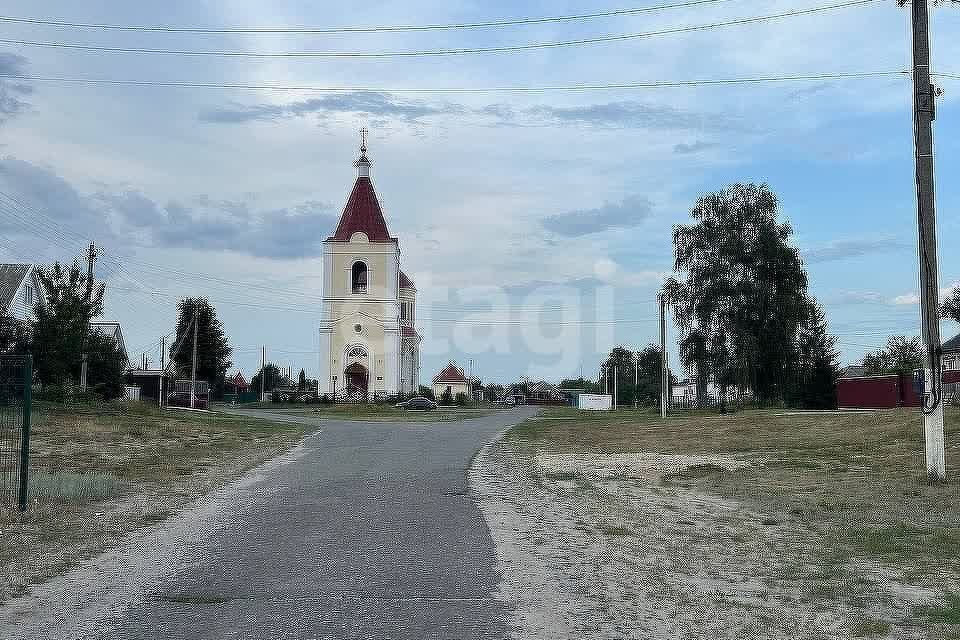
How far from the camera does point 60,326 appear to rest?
3850cm

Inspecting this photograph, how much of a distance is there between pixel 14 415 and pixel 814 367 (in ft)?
162

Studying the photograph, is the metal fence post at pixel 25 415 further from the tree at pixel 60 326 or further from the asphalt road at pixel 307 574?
the tree at pixel 60 326

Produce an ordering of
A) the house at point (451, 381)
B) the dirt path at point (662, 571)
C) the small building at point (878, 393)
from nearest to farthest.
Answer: the dirt path at point (662, 571) < the small building at point (878, 393) < the house at point (451, 381)

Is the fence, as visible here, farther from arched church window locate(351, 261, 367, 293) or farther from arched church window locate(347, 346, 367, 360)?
arched church window locate(351, 261, 367, 293)

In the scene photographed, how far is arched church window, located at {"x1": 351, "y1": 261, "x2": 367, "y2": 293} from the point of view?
259 ft

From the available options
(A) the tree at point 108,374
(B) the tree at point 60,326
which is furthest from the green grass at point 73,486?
(A) the tree at point 108,374

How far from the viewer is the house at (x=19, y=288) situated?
5606 centimetres

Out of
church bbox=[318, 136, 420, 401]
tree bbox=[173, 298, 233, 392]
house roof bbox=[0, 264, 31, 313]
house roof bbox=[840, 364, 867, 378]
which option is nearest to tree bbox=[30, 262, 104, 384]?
house roof bbox=[0, 264, 31, 313]

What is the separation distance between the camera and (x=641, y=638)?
6.06 m

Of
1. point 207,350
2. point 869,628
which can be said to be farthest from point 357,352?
point 869,628

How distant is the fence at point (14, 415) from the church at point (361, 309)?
62601 mm

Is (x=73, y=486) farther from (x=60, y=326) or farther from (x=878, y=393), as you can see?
(x=878, y=393)

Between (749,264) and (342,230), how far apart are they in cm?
3716

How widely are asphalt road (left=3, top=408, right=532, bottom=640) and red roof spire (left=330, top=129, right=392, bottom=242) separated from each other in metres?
65.7
